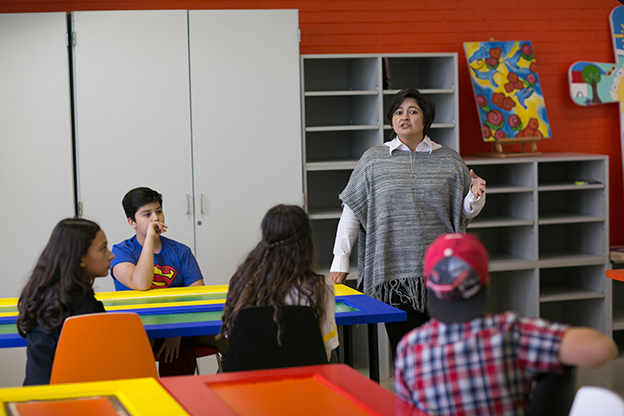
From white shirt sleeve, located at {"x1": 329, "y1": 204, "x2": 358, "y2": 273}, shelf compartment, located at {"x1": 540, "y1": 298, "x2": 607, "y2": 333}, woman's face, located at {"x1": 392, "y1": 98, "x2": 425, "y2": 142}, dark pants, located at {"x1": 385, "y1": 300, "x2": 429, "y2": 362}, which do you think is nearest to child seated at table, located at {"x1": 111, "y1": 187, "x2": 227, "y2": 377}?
white shirt sleeve, located at {"x1": 329, "y1": 204, "x2": 358, "y2": 273}

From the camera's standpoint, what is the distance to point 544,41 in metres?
4.85

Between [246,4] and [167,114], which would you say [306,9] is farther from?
[167,114]

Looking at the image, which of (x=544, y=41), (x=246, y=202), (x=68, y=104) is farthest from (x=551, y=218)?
(x=68, y=104)

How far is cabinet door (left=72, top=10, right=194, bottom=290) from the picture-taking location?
151 inches

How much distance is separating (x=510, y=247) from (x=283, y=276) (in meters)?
2.96

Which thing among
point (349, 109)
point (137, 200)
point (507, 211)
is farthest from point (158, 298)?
point (507, 211)

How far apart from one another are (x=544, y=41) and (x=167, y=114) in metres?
2.77

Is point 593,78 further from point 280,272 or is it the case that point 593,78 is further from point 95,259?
point 95,259

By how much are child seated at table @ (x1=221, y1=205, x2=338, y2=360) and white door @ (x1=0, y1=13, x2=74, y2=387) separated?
2127 mm

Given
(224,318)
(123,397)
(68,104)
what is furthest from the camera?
(68,104)

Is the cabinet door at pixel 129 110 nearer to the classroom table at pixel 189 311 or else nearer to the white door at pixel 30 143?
the white door at pixel 30 143

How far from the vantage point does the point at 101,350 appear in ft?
6.66

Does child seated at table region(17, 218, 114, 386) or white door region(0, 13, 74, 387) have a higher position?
white door region(0, 13, 74, 387)

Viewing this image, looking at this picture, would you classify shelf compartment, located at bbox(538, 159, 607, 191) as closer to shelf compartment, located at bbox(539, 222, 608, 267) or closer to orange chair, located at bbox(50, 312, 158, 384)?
shelf compartment, located at bbox(539, 222, 608, 267)
